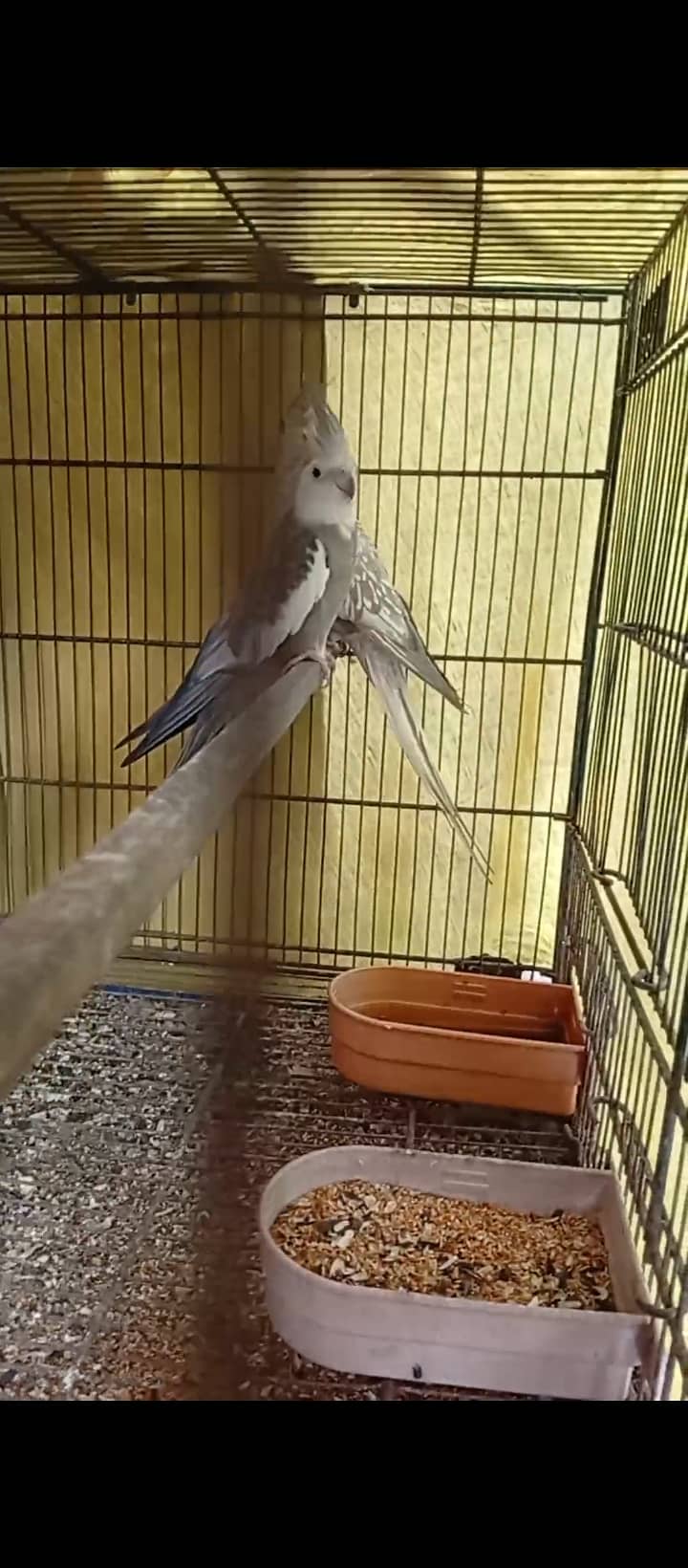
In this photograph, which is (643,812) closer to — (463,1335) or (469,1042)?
(469,1042)

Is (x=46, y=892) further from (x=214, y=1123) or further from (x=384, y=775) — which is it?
(x=384, y=775)

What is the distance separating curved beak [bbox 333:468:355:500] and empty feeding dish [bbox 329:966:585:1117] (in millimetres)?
553

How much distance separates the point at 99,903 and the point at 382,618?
89 cm

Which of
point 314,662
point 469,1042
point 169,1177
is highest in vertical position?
point 314,662

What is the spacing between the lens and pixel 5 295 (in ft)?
4.75

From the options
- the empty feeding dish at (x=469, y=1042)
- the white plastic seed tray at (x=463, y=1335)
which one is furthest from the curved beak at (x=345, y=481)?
the white plastic seed tray at (x=463, y=1335)

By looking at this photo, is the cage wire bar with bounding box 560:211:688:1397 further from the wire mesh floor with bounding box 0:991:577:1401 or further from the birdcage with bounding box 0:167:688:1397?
the wire mesh floor with bounding box 0:991:577:1401

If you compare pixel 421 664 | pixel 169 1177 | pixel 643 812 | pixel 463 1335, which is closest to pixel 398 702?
pixel 421 664

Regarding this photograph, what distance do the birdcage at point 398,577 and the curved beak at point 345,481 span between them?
11cm

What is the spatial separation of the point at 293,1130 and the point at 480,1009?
0.92ft

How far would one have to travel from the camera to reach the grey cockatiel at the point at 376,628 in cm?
118

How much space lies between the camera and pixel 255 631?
44.5 inches
